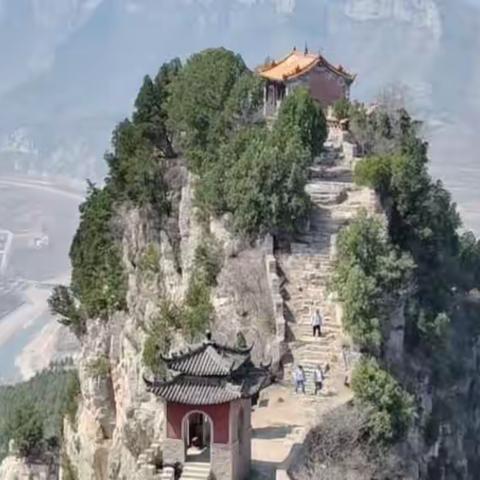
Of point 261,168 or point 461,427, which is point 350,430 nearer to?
point 261,168

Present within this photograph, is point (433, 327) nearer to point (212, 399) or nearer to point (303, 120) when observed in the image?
point (303, 120)

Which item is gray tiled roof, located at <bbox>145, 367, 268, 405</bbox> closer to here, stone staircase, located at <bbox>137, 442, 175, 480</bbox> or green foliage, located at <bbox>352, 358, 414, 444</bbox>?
stone staircase, located at <bbox>137, 442, 175, 480</bbox>

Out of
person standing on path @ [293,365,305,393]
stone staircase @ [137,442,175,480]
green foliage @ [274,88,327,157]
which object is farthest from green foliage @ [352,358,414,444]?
green foliage @ [274,88,327,157]

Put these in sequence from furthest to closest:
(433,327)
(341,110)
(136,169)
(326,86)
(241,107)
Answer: (326,86) < (341,110) < (136,169) < (241,107) < (433,327)

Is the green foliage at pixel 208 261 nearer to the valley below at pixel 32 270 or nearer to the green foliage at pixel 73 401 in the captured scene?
the green foliage at pixel 73 401

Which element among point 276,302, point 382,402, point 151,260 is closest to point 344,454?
point 382,402

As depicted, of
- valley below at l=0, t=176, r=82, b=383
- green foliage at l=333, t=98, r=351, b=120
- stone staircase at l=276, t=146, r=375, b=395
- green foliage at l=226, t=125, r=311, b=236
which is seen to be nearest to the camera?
stone staircase at l=276, t=146, r=375, b=395
